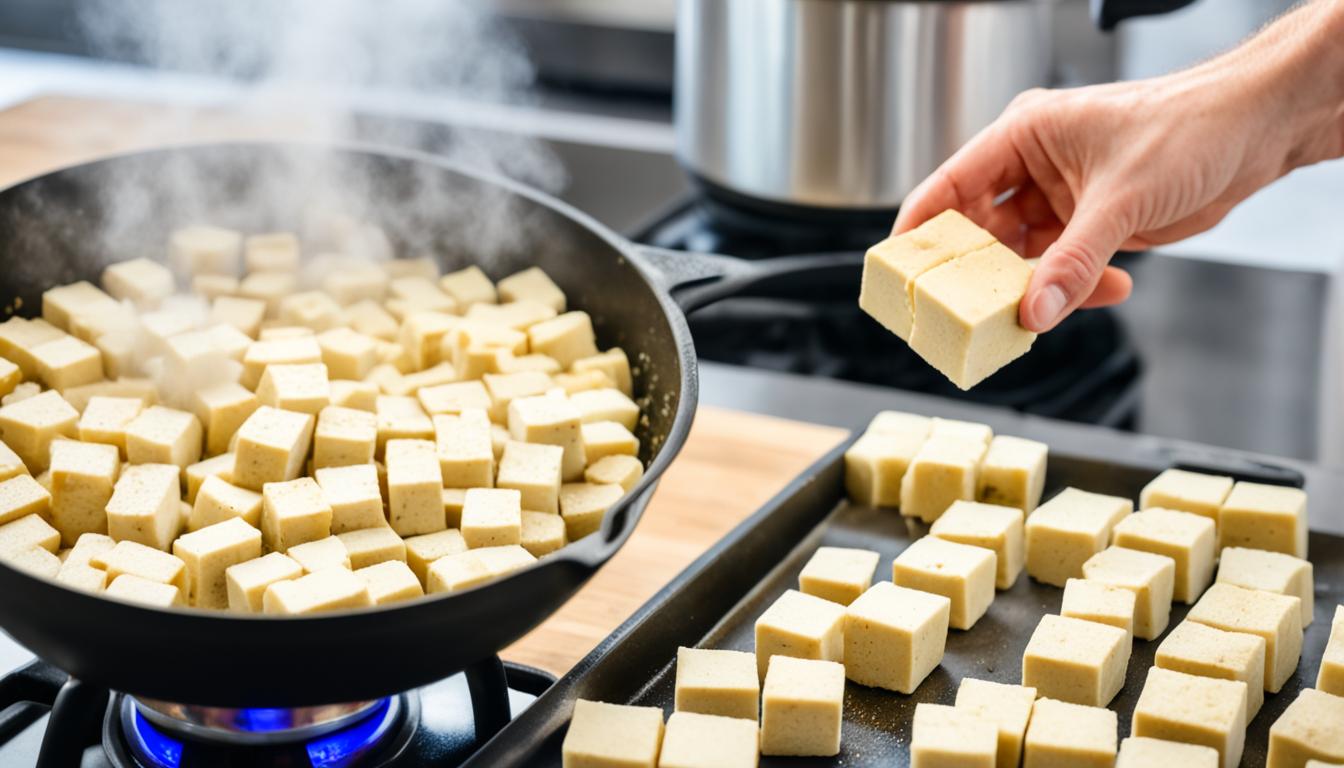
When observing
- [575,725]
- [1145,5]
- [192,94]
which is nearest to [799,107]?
[1145,5]

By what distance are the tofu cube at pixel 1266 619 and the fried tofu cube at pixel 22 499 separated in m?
1.03

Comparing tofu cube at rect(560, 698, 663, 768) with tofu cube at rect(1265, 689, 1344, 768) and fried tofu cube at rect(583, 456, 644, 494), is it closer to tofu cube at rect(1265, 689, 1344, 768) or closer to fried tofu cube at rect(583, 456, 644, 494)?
fried tofu cube at rect(583, 456, 644, 494)

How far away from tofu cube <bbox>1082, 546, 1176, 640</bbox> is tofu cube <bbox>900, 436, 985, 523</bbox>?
168 millimetres

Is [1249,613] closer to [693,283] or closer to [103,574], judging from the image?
[693,283]

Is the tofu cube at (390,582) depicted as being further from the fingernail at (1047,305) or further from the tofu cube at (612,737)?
the fingernail at (1047,305)

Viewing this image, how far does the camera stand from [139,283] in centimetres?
153

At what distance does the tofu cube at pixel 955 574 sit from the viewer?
1374 millimetres

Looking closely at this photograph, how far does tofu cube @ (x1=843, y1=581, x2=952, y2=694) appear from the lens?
128cm

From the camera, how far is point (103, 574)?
1.13 metres

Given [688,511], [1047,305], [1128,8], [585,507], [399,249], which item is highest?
[1128,8]

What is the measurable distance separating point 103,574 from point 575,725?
0.39 metres

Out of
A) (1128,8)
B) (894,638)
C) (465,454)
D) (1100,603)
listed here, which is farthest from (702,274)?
(1128,8)

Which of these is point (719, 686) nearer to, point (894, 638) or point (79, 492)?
point (894, 638)

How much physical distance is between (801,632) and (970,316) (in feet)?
1.04
